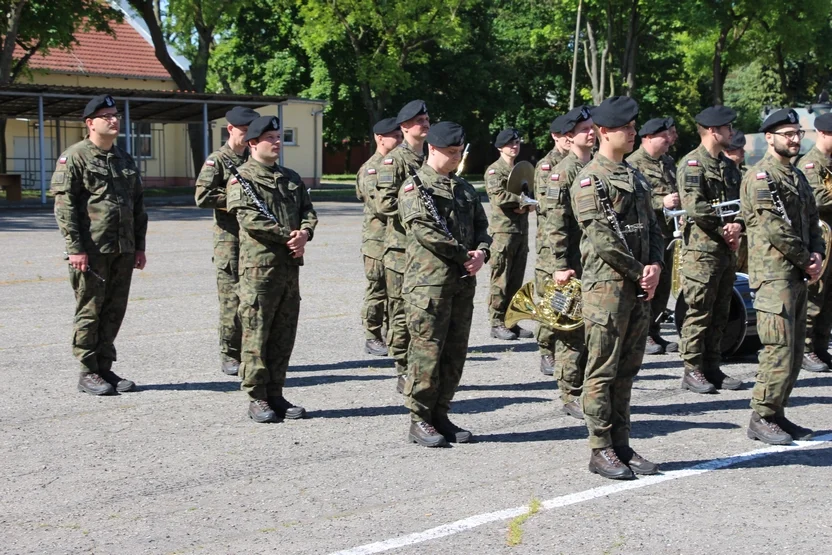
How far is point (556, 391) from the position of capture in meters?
8.13

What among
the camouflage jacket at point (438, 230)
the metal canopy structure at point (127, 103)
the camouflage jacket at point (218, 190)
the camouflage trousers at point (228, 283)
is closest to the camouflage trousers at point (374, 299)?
the camouflage trousers at point (228, 283)

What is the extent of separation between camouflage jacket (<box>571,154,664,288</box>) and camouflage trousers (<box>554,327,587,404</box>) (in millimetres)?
1337

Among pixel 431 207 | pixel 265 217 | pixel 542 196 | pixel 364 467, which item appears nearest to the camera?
pixel 364 467

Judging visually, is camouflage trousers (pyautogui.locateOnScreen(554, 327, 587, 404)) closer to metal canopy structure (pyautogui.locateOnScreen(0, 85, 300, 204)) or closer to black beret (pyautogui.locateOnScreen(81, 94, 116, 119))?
black beret (pyautogui.locateOnScreen(81, 94, 116, 119))

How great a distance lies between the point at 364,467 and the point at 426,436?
0.56 m

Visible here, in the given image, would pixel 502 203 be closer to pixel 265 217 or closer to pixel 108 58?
pixel 265 217

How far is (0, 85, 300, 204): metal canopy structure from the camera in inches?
1068

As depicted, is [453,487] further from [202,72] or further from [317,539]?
[202,72]

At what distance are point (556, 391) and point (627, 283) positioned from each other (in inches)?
94.6

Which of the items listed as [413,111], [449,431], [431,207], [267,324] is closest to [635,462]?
[449,431]

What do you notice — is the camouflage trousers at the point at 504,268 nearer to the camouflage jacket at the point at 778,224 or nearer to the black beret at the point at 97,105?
the camouflage jacket at the point at 778,224

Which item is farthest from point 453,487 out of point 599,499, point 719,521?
point 719,521

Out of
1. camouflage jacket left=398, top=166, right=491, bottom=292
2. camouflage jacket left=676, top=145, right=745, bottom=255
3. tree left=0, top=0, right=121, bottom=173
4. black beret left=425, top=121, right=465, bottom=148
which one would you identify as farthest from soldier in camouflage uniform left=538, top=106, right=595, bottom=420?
tree left=0, top=0, right=121, bottom=173

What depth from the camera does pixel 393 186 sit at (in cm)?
805
